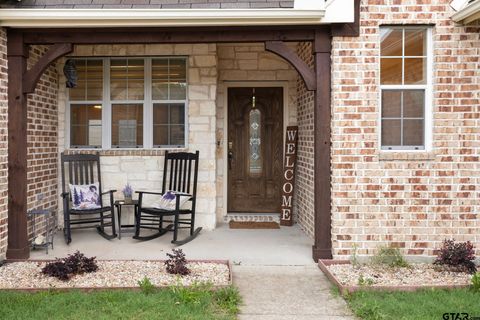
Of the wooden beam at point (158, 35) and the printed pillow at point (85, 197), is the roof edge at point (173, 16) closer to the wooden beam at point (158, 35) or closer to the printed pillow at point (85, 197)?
the wooden beam at point (158, 35)

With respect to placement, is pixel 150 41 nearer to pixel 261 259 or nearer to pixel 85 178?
pixel 85 178

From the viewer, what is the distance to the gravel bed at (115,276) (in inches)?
180

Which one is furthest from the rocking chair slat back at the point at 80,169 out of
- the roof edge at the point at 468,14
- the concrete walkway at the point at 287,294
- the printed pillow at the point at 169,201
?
the roof edge at the point at 468,14

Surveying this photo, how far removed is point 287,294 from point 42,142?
13.3 feet

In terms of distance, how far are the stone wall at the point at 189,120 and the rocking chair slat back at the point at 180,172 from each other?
0.45 feet

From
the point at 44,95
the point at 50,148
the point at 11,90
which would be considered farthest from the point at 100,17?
the point at 50,148

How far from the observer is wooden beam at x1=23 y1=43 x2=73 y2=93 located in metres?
5.48

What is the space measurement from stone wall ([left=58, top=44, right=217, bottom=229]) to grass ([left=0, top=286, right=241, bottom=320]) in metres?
2.98

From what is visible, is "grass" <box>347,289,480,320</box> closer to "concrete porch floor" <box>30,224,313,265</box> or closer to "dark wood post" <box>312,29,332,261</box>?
"dark wood post" <box>312,29,332,261</box>

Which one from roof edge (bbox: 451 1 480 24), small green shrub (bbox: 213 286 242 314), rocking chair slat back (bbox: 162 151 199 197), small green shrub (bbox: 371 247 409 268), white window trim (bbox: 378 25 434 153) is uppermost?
roof edge (bbox: 451 1 480 24)

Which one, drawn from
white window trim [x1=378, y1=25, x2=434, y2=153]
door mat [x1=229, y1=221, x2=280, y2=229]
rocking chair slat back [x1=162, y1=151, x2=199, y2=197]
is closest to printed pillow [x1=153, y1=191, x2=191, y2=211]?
rocking chair slat back [x1=162, y1=151, x2=199, y2=197]

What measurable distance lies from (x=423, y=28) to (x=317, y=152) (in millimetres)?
1860

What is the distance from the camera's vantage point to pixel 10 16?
5.19 meters

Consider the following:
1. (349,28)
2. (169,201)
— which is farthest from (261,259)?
(349,28)
